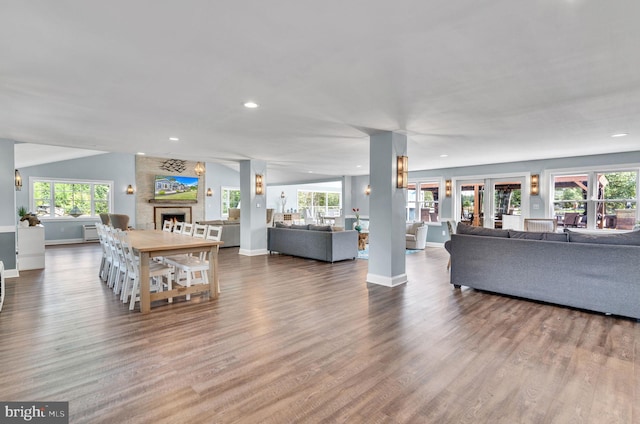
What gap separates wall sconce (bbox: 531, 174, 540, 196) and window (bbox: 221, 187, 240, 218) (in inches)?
435

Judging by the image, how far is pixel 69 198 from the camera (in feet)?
34.1

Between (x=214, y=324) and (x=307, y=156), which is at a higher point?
(x=307, y=156)

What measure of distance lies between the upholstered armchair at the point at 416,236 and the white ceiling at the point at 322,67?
444 centimetres

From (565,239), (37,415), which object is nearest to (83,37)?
(37,415)

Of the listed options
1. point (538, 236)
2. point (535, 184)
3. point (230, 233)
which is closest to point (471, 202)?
point (535, 184)

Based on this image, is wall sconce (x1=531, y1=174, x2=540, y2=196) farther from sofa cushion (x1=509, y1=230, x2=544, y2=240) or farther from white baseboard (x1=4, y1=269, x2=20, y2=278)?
white baseboard (x1=4, y1=269, x2=20, y2=278)

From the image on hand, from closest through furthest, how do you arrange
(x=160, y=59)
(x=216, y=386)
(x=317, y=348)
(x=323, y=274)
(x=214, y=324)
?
(x=216, y=386), (x=160, y=59), (x=317, y=348), (x=214, y=324), (x=323, y=274)

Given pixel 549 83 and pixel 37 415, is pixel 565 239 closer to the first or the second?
pixel 549 83

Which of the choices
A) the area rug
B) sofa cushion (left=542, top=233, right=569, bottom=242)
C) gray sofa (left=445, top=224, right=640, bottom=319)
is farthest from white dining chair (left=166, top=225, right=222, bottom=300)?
sofa cushion (left=542, top=233, right=569, bottom=242)

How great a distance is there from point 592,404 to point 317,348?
194cm

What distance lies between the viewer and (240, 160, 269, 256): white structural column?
26.2 ft

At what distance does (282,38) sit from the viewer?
216cm

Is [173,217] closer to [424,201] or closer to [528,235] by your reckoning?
[424,201]

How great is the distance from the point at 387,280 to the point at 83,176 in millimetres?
10769
